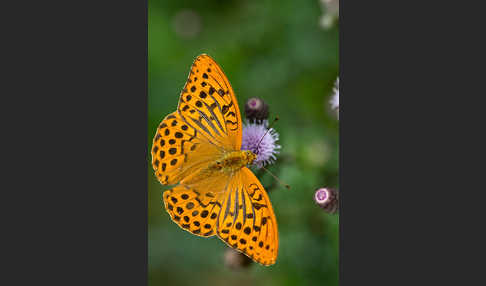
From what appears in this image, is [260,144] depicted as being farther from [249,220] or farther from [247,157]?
[249,220]

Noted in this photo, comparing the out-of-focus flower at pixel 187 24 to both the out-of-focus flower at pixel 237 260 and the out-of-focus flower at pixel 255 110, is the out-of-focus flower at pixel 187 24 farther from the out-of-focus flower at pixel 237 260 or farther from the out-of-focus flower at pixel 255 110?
the out-of-focus flower at pixel 237 260

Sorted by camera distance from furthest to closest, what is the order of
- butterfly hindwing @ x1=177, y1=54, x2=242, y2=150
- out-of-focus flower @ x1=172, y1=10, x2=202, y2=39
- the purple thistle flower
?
out-of-focus flower @ x1=172, y1=10, x2=202, y2=39, the purple thistle flower, butterfly hindwing @ x1=177, y1=54, x2=242, y2=150

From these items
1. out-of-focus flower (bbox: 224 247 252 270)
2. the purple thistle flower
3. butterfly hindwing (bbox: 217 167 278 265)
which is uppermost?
the purple thistle flower

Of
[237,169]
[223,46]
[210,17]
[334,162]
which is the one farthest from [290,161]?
[210,17]

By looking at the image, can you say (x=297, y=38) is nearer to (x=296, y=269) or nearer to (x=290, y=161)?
(x=290, y=161)

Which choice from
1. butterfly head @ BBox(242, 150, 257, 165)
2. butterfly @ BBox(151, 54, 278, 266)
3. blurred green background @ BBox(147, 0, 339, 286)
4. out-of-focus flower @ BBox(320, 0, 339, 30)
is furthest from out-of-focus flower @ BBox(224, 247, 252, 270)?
out-of-focus flower @ BBox(320, 0, 339, 30)

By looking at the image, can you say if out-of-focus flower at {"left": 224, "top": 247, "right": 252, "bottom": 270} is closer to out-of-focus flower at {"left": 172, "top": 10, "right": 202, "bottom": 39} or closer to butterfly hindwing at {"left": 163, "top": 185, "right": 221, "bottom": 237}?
butterfly hindwing at {"left": 163, "top": 185, "right": 221, "bottom": 237}
